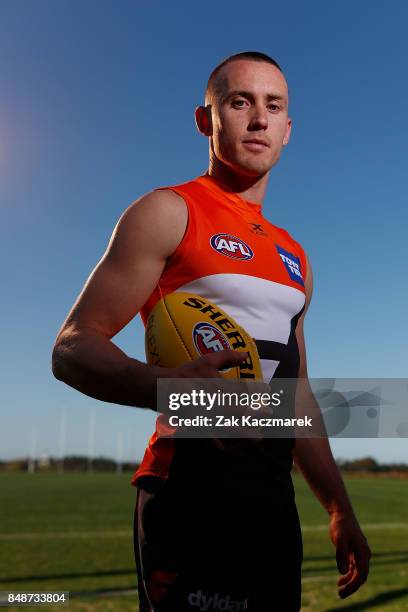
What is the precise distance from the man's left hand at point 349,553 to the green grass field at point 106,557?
560cm

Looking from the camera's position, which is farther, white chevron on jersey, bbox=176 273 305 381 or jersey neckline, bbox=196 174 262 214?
jersey neckline, bbox=196 174 262 214

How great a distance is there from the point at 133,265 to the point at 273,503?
0.92 m

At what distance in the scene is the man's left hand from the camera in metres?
2.47

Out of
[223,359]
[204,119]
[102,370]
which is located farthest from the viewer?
[204,119]

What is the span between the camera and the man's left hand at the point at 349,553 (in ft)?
8.09

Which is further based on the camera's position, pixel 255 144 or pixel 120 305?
pixel 255 144

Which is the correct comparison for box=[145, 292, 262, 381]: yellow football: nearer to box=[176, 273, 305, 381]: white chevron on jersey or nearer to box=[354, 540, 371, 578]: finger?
box=[176, 273, 305, 381]: white chevron on jersey

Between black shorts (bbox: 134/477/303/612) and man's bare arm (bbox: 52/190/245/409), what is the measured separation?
1.60 feet

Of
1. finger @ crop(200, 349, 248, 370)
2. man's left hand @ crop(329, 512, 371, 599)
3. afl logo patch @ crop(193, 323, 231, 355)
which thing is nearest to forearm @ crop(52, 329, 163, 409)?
finger @ crop(200, 349, 248, 370)

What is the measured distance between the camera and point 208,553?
2.02 m

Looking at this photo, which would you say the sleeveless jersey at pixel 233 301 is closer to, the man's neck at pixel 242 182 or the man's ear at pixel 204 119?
the man's neck at pixel 242 182

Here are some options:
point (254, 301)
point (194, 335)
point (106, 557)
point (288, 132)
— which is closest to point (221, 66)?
point (288, 132)

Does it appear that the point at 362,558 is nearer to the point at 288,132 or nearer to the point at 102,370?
the point at 102,370

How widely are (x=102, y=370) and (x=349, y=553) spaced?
1379mm
